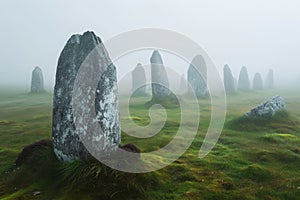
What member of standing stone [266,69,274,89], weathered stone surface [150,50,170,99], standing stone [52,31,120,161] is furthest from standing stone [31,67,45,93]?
standing stone [266,69,274,89]

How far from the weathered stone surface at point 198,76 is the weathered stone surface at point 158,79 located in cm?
595

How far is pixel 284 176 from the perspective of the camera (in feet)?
34.6

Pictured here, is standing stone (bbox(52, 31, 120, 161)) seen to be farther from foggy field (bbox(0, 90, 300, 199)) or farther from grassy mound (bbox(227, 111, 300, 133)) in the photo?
grassy mound (bbox(227, 111, 300, 133))

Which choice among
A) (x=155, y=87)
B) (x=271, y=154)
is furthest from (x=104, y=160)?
(x=155, y=87)

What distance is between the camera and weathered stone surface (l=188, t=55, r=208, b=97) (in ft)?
135

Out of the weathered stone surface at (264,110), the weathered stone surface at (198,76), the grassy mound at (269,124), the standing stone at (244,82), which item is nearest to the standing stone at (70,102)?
the grassy mound at (269,124)

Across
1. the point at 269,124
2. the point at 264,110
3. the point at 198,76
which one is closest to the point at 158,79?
the point at 198,76

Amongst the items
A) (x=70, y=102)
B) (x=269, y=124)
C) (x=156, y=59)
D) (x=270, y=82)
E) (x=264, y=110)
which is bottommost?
(x=269, y=124)

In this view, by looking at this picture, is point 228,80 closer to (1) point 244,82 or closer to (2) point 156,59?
(1) point 244,82

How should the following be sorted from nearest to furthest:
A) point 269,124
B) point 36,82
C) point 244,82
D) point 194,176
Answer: point 194,176 → point 269,124 → point 36,82 → point 244,82

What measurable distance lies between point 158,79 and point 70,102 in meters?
25.9

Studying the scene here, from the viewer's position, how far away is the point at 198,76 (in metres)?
42.1

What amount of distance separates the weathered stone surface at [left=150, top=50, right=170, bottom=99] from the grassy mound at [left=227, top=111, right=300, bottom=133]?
1453cm

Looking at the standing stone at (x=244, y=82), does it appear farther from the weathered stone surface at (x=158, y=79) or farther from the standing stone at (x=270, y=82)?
the weathered stone surface at (x=158, y=79)
